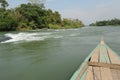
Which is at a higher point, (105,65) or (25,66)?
(105,65)

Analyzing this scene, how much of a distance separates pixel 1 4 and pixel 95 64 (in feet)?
140

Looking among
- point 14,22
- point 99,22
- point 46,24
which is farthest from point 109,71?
point 99,22

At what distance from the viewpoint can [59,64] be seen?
6.73 meters

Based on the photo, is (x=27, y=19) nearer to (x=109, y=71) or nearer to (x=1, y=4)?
(x=1, y=4)

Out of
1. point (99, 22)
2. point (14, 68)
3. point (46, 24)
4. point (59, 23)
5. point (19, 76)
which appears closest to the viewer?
point (19, 76)

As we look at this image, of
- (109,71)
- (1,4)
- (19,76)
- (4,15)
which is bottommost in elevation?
(19,76)

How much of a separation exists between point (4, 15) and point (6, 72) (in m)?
34.6

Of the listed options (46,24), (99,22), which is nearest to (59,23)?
(46,24)

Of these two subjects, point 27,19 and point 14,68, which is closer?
point 14,68

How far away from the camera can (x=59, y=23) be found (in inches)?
2227

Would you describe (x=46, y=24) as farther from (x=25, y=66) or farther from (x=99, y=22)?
(x=99, y=22)

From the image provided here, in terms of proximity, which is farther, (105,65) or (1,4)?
(1,4)

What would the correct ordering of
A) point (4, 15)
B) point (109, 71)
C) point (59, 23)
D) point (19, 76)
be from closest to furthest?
point (109, 71)
point (19, 76)
point (4, 15)
point (59, 23)

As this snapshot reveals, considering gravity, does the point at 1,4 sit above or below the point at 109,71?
above
